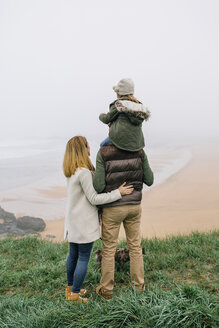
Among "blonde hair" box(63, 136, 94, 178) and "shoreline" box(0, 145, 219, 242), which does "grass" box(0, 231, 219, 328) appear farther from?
"shoreline" box(0, 145, 219, 242)

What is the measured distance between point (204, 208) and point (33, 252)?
1122cm

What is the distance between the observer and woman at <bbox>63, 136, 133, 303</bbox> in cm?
291

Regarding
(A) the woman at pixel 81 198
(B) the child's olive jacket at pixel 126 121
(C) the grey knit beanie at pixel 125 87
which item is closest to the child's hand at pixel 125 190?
(A) the woman at pixel 81 198

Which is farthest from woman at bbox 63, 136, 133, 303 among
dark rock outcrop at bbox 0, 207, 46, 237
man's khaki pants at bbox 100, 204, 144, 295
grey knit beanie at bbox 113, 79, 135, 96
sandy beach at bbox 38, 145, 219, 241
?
dark rock outcrop at bbox 0, 207, 46, 237

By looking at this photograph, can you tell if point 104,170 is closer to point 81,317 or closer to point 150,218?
point 81,317

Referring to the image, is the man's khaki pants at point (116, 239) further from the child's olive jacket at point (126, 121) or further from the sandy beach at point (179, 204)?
the sandy beach at point (179, 204)

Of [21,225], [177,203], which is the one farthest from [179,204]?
[21,225]

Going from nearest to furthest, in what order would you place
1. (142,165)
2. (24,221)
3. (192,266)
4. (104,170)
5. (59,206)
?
(104,170)
(142,165)
(192,266)
(24,221)
(59,206)

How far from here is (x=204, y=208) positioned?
14609 millimetres

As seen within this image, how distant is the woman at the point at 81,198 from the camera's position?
9.55ft

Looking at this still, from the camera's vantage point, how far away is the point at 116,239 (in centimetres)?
309

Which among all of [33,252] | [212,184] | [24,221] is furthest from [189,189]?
[33,252]

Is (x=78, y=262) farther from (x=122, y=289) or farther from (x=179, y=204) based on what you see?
(x=179, y=204)

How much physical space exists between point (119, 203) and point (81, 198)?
14.7 inches
